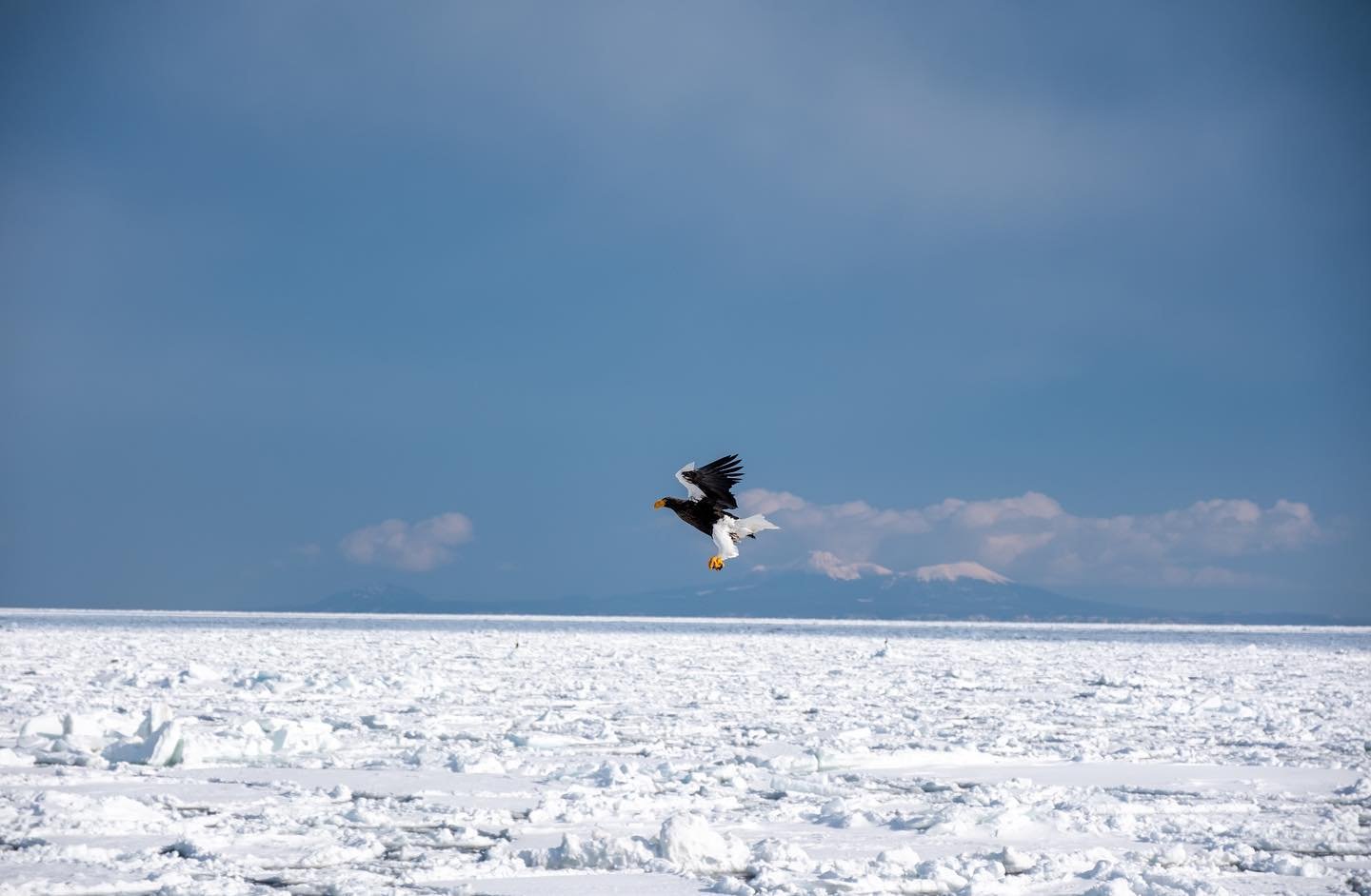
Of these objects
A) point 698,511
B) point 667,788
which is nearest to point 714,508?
point 698,511

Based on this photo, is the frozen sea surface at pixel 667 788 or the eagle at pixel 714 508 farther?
the eagle at pixel 714 508

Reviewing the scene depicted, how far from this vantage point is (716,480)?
8.41 m

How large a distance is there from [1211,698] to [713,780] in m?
7.99

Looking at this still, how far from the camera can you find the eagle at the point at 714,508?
25.5 feet

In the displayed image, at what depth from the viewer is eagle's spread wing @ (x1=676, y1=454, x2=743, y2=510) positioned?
26.9ft

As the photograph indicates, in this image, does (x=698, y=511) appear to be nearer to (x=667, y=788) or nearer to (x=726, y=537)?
(x=726, y=537)

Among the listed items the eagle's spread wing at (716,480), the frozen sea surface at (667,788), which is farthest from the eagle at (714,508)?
the frozen sea surface at (667,788)

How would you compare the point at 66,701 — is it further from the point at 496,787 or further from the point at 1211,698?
the point at 1211,698

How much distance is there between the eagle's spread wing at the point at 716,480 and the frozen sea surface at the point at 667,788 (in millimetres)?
1821

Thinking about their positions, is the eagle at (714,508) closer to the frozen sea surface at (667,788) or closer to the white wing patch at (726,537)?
the white wing patch at (726,537)

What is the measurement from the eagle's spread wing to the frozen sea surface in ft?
5.97

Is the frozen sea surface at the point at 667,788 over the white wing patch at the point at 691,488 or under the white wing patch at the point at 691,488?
under

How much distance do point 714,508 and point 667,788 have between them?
194 centimetres

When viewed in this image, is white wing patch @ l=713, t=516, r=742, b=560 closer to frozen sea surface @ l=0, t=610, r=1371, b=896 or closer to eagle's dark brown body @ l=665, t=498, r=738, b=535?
eagle's dark brown body @ l=665, t=498, r=738, b=535
